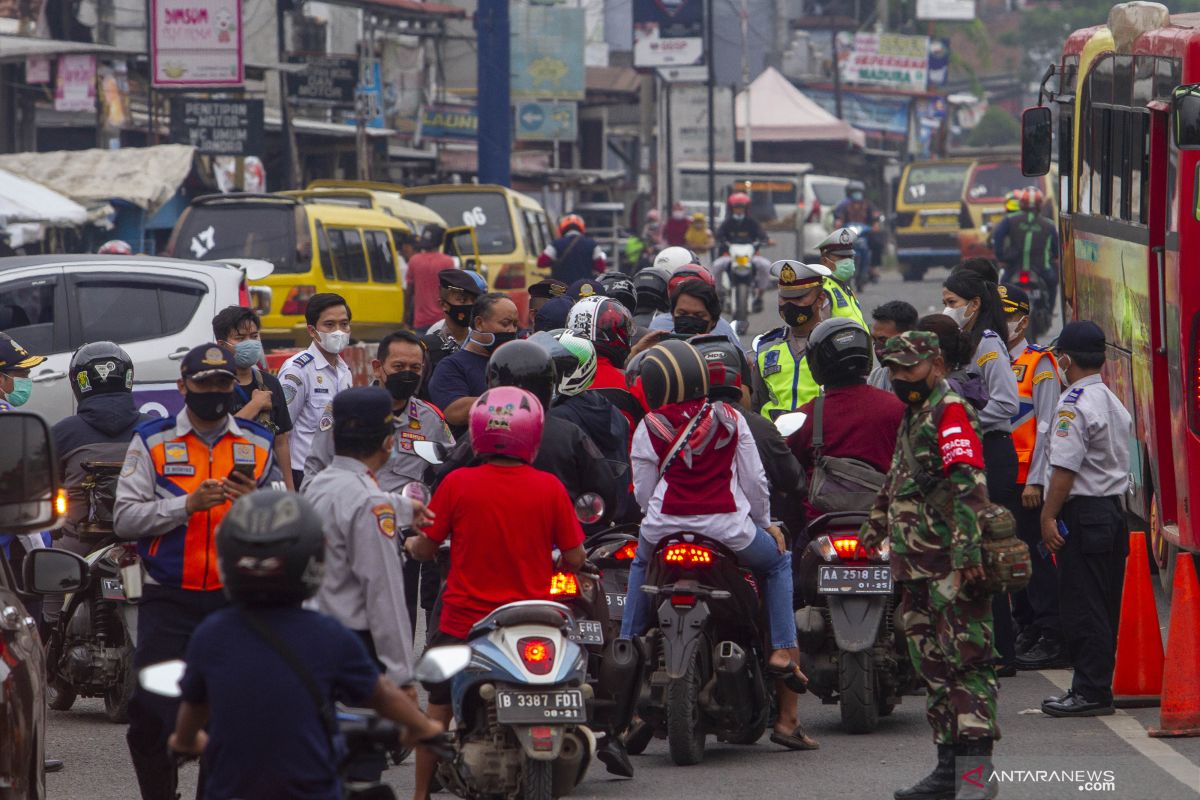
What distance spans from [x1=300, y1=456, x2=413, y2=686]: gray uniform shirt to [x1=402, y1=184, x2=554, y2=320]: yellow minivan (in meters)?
20.1

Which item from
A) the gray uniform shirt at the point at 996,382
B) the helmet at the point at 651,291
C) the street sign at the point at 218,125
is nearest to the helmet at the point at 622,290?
the helmet at the point at 651,291

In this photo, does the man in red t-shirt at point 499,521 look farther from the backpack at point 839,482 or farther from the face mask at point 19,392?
the face mask at point 19,392

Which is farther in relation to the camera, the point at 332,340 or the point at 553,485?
the point at 332,340

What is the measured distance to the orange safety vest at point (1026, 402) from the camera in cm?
1006

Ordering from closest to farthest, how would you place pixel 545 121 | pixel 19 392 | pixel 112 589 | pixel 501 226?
pixel 112 589 < pixel 19 392 < pixel 501 226 < pixel 545 121

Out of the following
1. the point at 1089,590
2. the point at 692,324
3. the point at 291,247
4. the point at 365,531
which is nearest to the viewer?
the point at 365,531

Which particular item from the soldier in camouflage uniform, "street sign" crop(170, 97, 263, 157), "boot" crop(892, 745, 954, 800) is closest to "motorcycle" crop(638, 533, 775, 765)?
the soldier in camouflage uniform

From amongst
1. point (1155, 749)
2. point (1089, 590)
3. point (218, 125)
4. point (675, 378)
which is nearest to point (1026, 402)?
point (1089, 590)

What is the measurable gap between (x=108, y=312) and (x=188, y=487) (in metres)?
8.03

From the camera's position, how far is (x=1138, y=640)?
350 inches

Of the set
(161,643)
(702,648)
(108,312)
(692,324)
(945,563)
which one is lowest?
(702,648)

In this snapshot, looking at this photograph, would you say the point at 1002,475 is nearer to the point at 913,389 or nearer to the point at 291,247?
the point at 913,389

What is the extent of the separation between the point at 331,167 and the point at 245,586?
1446 inches

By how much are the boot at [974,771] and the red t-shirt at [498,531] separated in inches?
61.7
